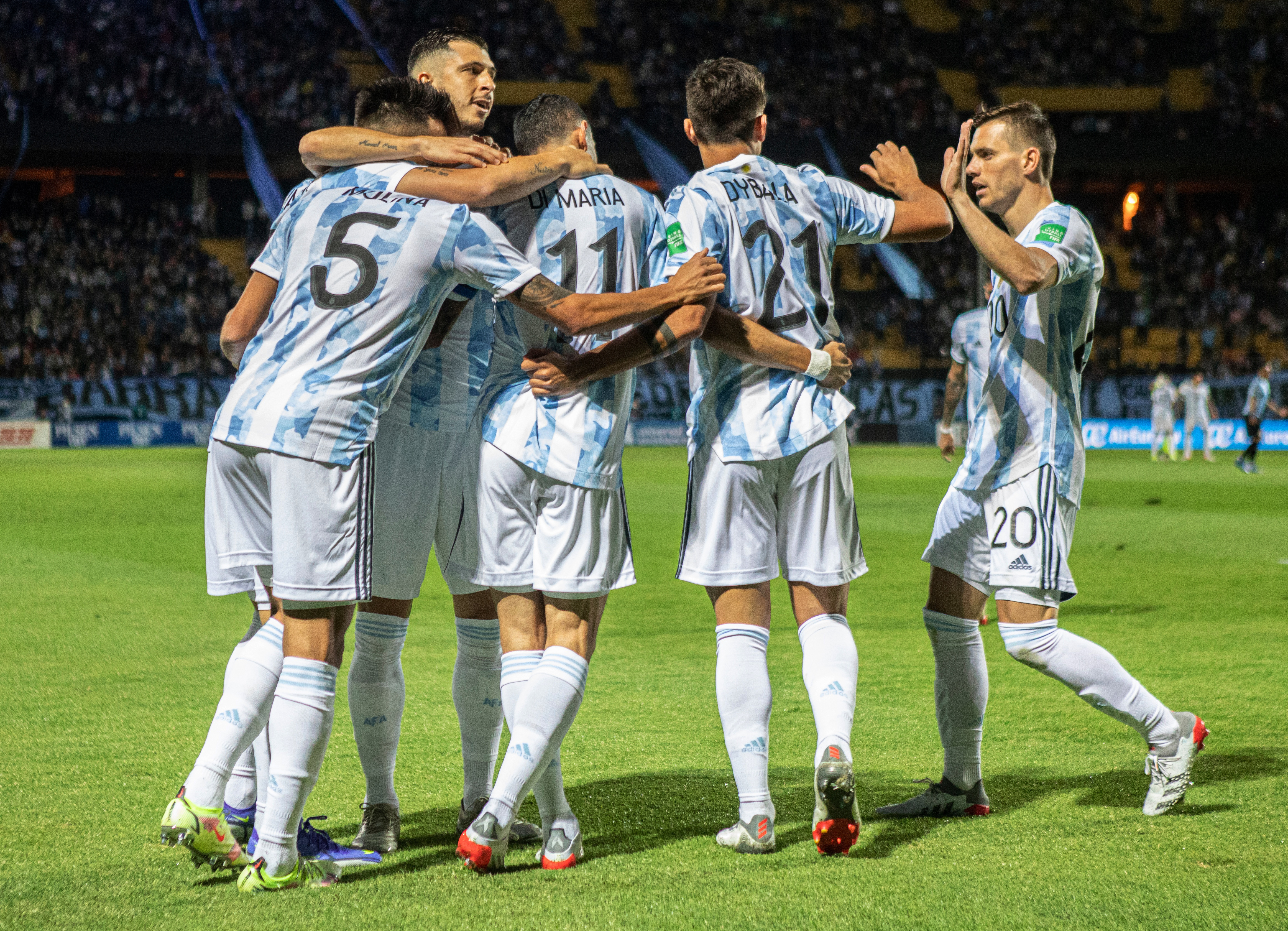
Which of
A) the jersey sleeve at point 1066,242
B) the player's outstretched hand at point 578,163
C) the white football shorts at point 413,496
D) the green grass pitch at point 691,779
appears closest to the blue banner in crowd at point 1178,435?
the green grass pitch at point 691,779

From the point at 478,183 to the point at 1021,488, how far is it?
6.43ft

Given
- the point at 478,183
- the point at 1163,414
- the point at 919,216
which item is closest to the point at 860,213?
the point at 919,216

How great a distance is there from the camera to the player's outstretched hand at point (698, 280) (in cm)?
→ 344

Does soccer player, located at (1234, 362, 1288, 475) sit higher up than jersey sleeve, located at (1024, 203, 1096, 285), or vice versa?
jersey sleeve, located at (1024, 203, 1096, 285)

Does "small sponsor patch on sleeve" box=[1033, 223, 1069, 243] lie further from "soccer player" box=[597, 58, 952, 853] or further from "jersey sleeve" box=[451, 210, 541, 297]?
"jersey sleeve" box=[451, 210, 541, 297]

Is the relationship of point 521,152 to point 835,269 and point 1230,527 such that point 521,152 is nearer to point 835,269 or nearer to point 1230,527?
point 1230,527

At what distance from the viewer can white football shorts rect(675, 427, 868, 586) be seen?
369 cm

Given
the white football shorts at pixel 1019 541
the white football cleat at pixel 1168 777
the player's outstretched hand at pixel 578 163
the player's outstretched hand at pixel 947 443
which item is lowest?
the white football cleat at pixel 1168 777

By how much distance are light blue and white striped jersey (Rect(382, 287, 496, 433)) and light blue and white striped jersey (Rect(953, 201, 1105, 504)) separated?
5.42 feet

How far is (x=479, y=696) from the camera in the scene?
383 centimetres

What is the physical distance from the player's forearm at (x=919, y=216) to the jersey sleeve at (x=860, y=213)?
25mm

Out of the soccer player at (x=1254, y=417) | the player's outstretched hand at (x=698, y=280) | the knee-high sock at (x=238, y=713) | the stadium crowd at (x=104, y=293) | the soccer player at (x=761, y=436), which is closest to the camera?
the knee-high sock at (x=238, y=713)

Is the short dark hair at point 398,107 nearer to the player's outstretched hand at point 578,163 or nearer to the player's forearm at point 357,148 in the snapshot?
the player's forearm at point 357,148

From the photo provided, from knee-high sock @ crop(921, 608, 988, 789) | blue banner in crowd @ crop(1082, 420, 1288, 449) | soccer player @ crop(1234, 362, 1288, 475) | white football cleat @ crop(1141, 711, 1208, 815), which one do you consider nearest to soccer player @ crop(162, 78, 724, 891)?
knee-high sock @ crop(921, 608, 988, 789)
